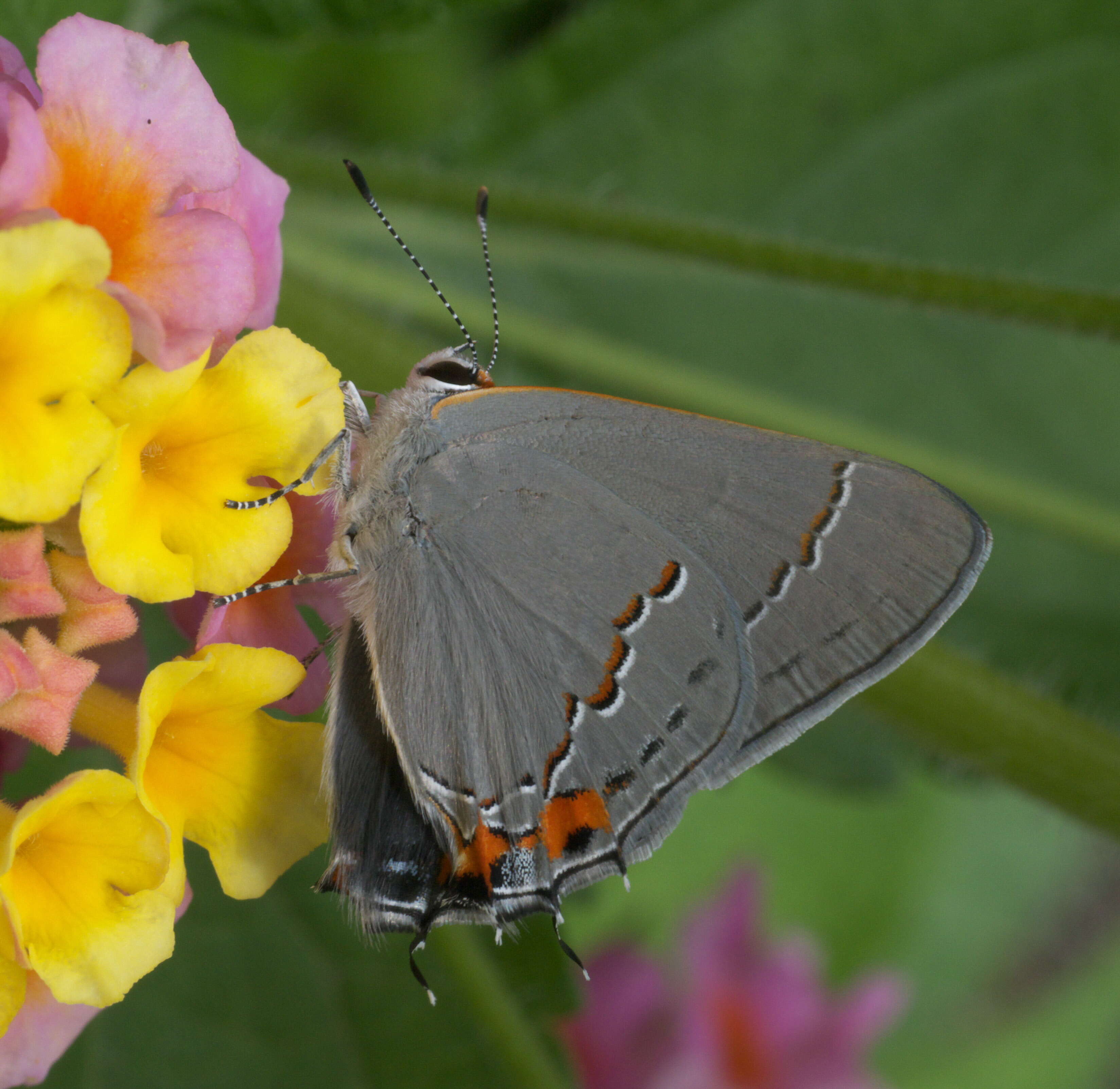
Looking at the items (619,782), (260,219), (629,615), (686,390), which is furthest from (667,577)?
(686,390)

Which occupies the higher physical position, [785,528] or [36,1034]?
[785,528]

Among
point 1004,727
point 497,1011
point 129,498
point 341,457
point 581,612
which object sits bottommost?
point 497,1011

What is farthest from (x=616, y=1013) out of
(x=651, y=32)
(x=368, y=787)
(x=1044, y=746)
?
(x=651, y=32)

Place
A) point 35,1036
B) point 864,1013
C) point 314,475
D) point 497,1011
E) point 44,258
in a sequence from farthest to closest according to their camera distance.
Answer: point 864,1013, point 497,1011, point 314,475, point 35,1036, point 44,258

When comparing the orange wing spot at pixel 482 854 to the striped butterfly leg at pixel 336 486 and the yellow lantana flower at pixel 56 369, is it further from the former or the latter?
the yellow lantana flower at pixel 56 369

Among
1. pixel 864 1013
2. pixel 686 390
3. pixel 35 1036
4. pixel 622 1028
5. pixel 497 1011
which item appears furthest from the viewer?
pixel 864 1013

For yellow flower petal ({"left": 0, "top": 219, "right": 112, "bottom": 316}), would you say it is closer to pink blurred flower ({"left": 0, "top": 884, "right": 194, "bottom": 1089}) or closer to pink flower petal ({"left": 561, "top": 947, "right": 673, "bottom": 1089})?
pink blurred flower ({"left": 0, "top": 884, "right": 194, "bottom": 1089})

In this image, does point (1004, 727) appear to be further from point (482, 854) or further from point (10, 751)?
point (10, 751)
